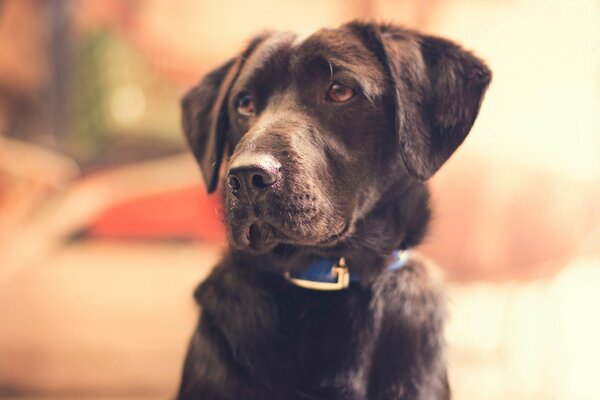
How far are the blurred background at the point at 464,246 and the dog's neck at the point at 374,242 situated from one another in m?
0.28

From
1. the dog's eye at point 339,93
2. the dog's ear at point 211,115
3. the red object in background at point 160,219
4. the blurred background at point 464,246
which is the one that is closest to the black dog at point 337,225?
the dog's eye at point 339,93

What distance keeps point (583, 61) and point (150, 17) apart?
3.64 m

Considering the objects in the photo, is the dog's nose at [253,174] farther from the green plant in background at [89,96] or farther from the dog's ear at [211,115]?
the green plant in background at [89,96]

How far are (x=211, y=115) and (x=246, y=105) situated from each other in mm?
177

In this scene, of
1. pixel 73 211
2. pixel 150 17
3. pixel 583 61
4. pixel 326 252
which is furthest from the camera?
pixel 150 17

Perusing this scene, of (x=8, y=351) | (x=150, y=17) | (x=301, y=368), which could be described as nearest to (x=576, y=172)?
(x=301, y=368)

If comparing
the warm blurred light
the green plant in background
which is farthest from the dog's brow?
the green plant in background

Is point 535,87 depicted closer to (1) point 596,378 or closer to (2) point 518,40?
(2) point 518,40

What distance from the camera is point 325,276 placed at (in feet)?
4.74

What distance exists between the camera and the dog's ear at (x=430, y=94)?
4.57 feet

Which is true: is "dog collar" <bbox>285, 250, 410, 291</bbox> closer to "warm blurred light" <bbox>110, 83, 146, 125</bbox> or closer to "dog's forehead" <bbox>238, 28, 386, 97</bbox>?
"dog's forehead" <bbox>238, 28, 386, 97</bbox>

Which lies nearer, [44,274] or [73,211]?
[44,274]

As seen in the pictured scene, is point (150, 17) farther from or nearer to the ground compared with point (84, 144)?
farther from the ground

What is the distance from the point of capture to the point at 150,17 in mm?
4949
